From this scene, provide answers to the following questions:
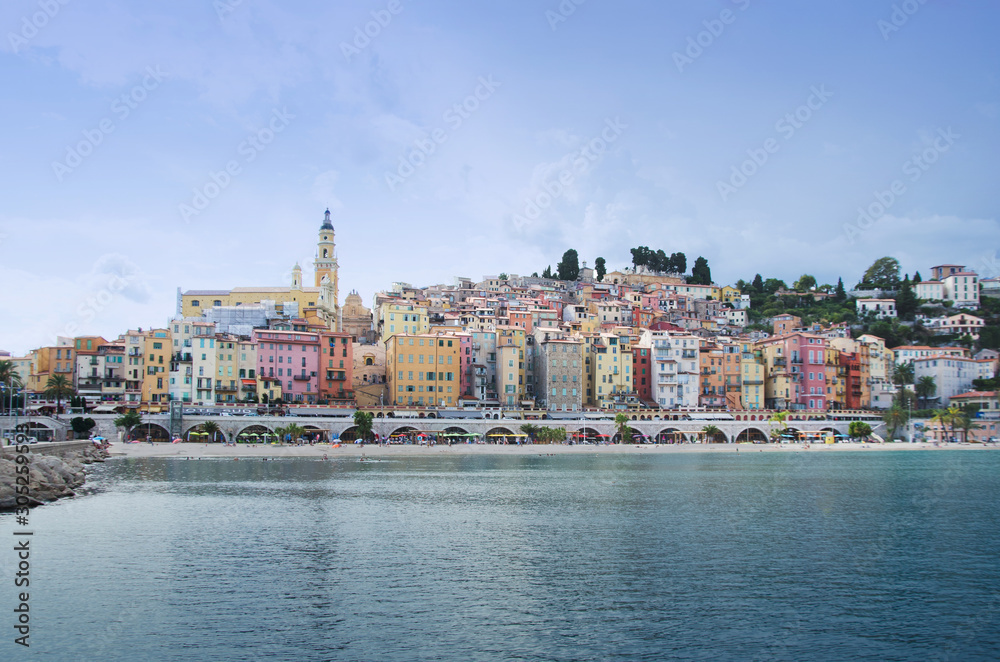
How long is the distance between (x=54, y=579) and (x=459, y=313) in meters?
107

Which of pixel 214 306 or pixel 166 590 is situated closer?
pixel 166 590

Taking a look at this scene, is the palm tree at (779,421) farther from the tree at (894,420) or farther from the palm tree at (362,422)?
the palm tree at (362,422)

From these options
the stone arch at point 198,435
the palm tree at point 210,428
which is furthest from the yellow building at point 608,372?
the palm tree at point 210,428

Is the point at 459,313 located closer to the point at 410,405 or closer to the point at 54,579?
the point at 410,405

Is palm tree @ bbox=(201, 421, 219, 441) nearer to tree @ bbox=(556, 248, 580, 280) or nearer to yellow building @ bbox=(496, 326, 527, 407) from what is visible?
yellow building @ bbox=(496, 326, 527, 407)

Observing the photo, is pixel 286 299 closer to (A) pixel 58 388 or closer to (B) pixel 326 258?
(B) pixel 326 258

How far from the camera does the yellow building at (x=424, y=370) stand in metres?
104

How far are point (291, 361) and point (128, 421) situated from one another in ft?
70.2

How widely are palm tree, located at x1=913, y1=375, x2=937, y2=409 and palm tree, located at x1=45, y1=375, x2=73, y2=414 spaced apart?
397 ft

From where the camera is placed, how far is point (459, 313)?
431 ft

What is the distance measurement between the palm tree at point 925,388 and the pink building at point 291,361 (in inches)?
3627

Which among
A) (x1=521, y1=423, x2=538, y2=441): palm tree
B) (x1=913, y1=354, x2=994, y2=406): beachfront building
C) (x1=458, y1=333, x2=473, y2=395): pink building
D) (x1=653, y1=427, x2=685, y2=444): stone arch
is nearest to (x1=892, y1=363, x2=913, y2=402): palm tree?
(x1=913, y1=354, x2=994, y2=406): beachfront building

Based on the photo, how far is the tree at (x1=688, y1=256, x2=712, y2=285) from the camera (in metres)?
183

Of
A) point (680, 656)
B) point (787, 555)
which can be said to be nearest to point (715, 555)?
point (787, 555)
